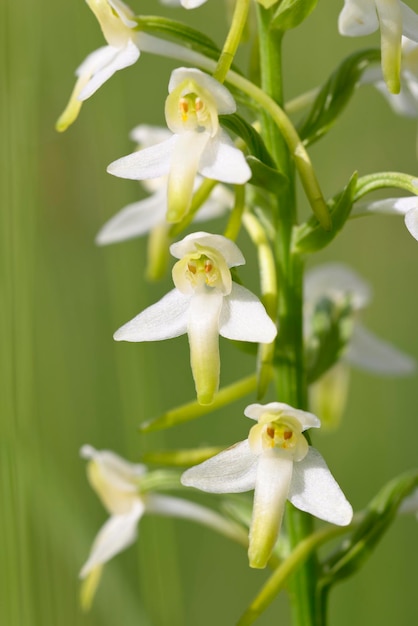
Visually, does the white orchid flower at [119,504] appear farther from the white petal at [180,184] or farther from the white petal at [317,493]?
the white petal at [180,184]

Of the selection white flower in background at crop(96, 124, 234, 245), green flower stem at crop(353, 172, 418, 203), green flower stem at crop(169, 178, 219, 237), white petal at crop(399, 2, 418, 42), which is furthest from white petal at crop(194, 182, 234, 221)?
white petal at crop(399, 2, 418, 42)

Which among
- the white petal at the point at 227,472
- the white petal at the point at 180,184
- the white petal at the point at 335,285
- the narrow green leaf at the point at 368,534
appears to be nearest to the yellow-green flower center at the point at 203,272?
the white petal at the point at 180,184

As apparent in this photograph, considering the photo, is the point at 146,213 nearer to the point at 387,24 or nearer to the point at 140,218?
the point at 140,218

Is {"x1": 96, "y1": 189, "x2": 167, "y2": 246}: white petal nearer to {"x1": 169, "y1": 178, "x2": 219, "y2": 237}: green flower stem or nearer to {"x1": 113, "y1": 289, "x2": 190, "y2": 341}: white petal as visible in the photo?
{"x1": 169, "y1": 178, "x2": 219, "y2": 237}: green flower stem

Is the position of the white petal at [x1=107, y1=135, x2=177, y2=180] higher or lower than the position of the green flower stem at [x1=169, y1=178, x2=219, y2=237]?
higher

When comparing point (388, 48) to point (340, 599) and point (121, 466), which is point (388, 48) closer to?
point (121, 466)
